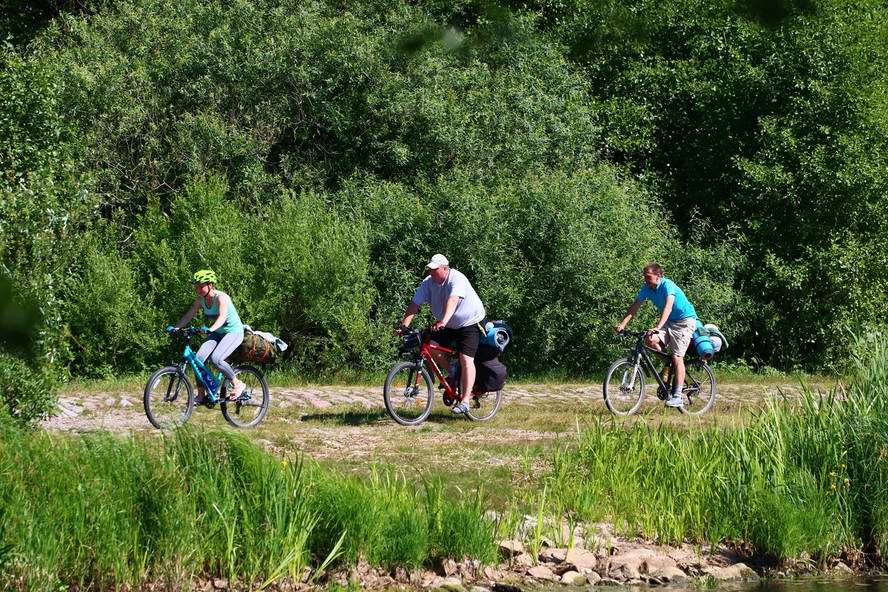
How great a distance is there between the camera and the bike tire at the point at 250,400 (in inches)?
522

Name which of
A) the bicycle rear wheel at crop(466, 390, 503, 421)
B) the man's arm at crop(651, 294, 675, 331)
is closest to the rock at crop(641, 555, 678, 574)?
the bicycle rear wheel at crop(466, 390, 503, 421)

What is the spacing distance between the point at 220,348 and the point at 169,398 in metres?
0.75

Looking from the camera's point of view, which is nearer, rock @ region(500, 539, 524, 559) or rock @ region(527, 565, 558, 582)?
rock @ region(527, 565, 558, 582)

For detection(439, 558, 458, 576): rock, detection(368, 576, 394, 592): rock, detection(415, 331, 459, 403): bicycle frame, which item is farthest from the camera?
detection(415, 331, 459, 403): bicycle frame

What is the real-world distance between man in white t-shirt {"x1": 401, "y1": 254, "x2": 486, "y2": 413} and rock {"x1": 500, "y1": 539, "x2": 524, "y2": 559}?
4.45 m

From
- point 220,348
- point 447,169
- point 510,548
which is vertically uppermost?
point 447,169

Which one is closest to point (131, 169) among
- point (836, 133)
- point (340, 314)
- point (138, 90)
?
point (138, 90)

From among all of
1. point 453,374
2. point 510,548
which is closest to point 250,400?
point 453,374

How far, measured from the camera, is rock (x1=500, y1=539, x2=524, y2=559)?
27.3 ft

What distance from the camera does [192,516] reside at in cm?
727

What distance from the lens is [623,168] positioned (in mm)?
26203

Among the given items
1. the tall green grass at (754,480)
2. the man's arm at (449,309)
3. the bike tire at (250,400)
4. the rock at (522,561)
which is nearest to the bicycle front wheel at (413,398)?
the man's arm at (449,309)

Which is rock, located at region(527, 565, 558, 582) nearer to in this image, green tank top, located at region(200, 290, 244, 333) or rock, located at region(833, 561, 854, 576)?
rock, located at region(833, 561, 854, 576)

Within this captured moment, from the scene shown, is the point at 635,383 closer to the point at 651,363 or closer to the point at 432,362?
the point at 651,363
